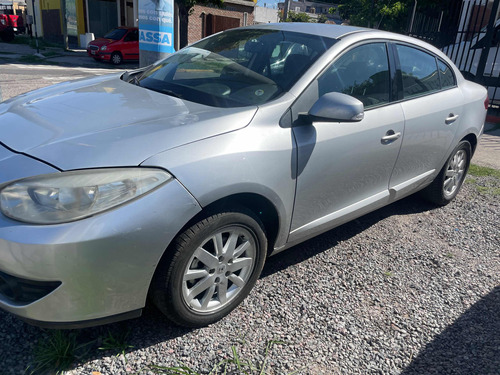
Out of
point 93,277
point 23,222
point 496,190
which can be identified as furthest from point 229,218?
point 496,190

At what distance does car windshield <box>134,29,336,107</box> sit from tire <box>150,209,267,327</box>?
0.79 metres

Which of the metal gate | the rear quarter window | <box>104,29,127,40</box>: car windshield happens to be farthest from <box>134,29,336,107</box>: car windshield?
<box>104,29,127,40</box>: car windshield

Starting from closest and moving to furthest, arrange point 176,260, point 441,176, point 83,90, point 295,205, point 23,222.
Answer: point 23,222, point 176,260, point 295,205, point 83,90, point 441,176

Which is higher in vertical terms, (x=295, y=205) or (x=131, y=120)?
(x=131, y=120)

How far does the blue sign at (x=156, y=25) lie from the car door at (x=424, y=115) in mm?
6562

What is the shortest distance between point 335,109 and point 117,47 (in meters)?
18.1

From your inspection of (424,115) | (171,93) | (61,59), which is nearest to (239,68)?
(171,93)

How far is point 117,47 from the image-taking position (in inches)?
734

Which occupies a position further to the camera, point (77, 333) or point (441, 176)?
point (441, 176)

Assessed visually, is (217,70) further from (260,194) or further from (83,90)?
(260,194)

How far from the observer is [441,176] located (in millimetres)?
4270

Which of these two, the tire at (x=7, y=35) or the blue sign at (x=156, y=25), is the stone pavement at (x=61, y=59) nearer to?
the tire at (x=7, y=35)

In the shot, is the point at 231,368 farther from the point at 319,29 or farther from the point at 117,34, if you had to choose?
the point at 117,34

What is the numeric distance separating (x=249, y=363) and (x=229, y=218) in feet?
2.50
